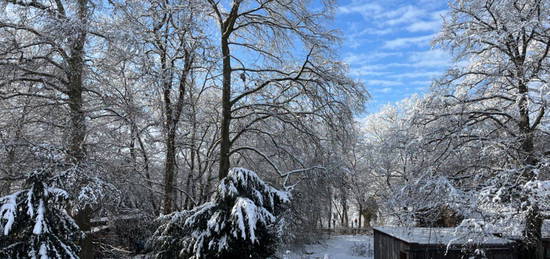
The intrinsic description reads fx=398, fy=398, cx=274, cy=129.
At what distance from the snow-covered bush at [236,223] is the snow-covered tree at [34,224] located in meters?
2.11

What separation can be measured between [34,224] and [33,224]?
0.05ft

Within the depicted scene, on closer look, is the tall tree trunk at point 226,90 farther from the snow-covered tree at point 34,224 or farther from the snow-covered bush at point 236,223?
the snow-covered tree at point 34,224

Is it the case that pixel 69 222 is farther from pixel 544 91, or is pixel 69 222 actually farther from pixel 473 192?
pixel 544 91

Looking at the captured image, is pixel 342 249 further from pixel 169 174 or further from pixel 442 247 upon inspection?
pixel 169 174

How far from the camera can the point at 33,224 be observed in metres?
4.80

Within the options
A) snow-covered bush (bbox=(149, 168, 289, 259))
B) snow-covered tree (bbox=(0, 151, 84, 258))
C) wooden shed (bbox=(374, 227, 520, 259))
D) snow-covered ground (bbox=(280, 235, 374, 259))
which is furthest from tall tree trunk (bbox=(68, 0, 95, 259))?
snow-covered ground (bbox=(280, 235, 374, 259))

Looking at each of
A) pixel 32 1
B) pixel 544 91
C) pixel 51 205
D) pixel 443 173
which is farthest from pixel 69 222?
pixel 544 91

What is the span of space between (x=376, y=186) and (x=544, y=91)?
82.4 ft

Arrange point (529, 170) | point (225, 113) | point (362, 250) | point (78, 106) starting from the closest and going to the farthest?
point (529, 170)
point (78, 106)
point (225, 113)
point (362, 250)

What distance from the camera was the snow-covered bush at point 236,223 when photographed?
20.6ft

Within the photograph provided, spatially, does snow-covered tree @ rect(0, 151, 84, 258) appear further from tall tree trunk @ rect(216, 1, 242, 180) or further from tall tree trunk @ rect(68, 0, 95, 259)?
tall tree trunk @ rect(216, 1, 242, 180)

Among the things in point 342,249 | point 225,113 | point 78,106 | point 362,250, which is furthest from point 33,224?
point 342,249

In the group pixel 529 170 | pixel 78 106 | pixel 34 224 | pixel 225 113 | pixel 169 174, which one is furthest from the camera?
pixel 169 174

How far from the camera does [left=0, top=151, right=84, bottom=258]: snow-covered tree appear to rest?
181 inches
